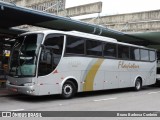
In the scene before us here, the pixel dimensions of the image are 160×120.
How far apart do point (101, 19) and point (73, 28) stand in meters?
13.0

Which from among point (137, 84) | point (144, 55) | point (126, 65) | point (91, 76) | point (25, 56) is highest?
point (144, 55)

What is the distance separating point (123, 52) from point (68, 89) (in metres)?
5.46

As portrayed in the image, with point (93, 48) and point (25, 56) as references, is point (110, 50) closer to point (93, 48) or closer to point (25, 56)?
point (93, 48)

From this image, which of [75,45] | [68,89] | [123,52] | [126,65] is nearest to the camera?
[68,89]

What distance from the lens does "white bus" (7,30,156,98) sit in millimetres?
12352

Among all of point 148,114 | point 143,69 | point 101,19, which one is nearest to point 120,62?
point 143,69

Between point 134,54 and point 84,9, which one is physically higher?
point 84,9

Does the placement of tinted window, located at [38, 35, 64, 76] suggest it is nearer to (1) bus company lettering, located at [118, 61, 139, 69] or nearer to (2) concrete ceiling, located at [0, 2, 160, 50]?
(2) concrete ceiling, located at [0, 2, 160, 50]

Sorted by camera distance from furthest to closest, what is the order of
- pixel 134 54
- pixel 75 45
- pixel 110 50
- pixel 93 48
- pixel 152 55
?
pixel 152 55 → pixel 134 54 → pixel 110 50 → pixel 93 48 → pixel 75 45

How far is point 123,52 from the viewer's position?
17.8 m

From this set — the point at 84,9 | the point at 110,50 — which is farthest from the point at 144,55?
the point at 84,9

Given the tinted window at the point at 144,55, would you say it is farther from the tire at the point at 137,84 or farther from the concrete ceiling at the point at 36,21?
the concrete ceiling at the point at 36,21

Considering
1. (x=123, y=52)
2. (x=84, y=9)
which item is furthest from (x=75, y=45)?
(x=84, y=9)

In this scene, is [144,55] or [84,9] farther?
[84,9]
